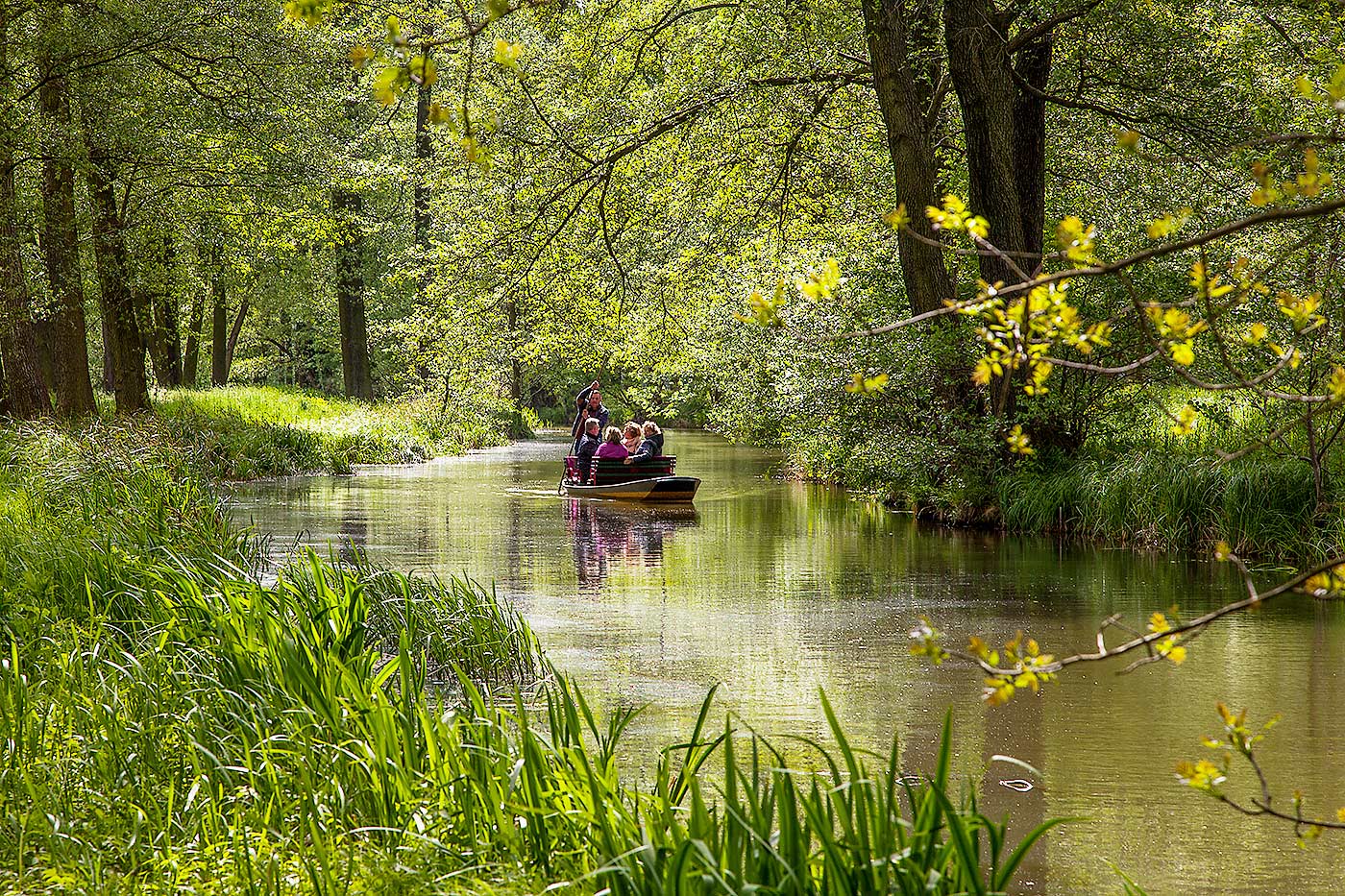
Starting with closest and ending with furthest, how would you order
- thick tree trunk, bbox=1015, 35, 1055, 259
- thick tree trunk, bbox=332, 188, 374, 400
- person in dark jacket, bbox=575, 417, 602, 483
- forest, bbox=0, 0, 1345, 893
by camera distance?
forest, bbox=0, 0, 1345, 893 < thick tree trunk, bbox=1015, 35, 1055, 259 < person in dark jacket, bbox=575, 417, 602, 483 < thick tree trunk, bbox=332, 188, 374, 400

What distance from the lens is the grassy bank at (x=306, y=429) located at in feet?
75.0

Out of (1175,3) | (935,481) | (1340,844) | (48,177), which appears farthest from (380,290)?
(1340,844)

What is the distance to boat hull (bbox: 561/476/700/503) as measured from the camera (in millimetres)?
20047

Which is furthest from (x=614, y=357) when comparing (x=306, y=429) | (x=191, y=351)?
(x=191, y=351)

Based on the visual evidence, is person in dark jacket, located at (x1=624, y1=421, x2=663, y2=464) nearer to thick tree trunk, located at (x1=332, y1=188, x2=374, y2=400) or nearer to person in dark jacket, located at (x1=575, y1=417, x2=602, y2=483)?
person in dark jacket, located at (x1=575, y1=417, x2=602, y2=483)

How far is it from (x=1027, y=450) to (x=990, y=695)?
739mm

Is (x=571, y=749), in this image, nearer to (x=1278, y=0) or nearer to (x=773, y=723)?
(x=773, y=723)

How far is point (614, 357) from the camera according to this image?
21516mm

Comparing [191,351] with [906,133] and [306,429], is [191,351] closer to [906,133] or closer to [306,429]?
[306,429]

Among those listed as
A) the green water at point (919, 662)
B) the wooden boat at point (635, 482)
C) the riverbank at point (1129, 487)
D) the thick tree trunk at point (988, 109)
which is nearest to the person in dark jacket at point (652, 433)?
the wooden boat at point (635, 482)

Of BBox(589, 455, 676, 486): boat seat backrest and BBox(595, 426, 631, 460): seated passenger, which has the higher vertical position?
BBox(595, 426, 631, 460): seated passenger

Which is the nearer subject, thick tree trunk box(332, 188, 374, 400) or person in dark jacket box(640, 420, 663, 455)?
person in dark jacket box(640, 420, 663, 455)

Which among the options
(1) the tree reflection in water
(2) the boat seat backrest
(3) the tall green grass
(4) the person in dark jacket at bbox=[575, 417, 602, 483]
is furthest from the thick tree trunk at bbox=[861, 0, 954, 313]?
(4) the person in dark jacket at bbox=[575, 417, 602, 483]

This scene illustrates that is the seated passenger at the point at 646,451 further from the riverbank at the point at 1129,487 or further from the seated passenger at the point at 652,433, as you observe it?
the riverbank at the point at 1129,487
